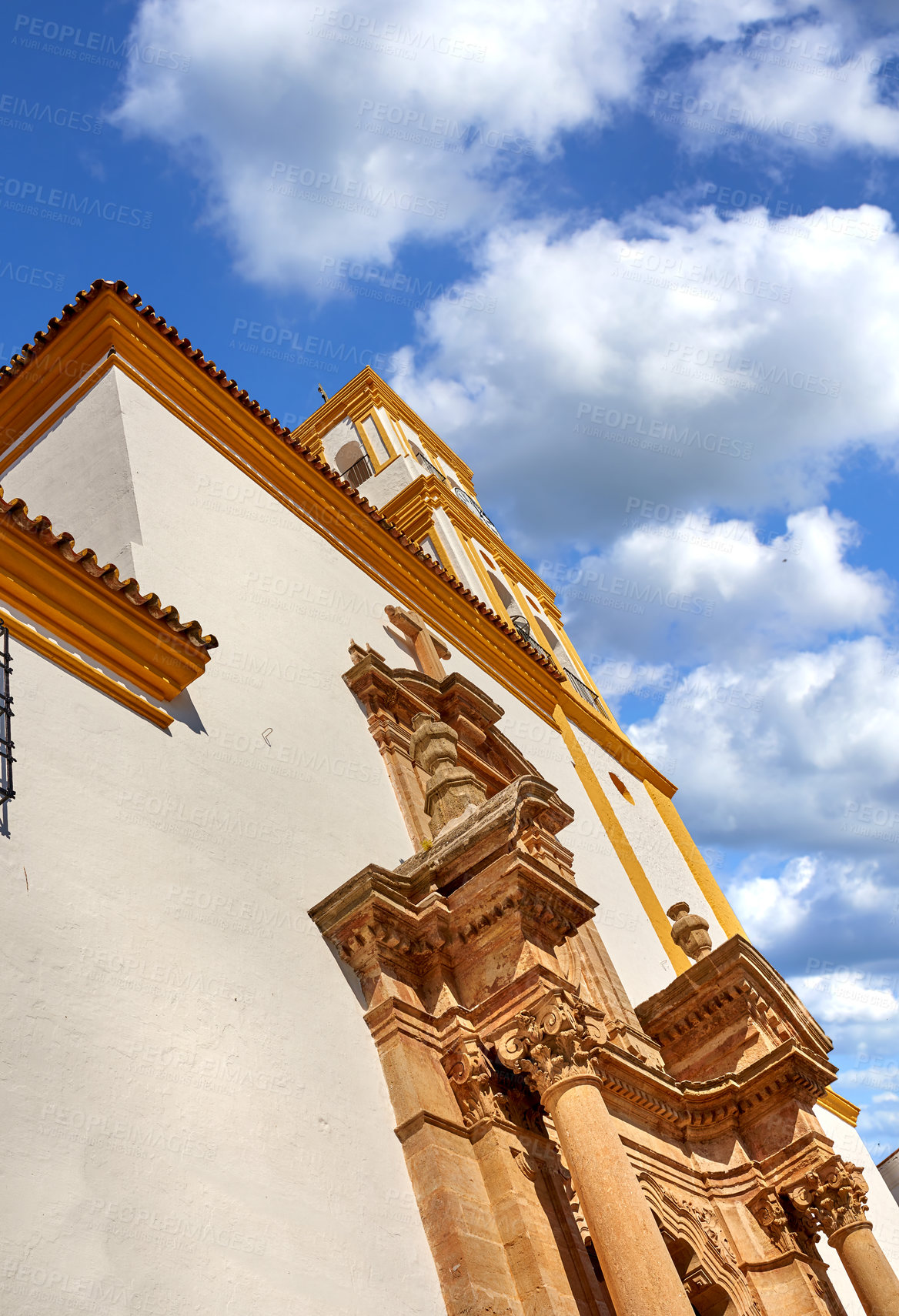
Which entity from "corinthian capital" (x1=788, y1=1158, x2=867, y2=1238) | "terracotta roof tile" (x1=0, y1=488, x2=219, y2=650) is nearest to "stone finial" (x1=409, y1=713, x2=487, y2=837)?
"terracotta roof tile" (x1=0, y1=488, x2=219, y2=650)

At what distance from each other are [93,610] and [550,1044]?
3537 mm

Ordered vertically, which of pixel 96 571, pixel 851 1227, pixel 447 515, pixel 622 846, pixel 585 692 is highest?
pixel 447 515

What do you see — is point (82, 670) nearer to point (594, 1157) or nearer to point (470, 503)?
point (594, 1157)

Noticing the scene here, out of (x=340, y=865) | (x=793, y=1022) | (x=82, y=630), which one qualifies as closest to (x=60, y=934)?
(x=82, y=630)

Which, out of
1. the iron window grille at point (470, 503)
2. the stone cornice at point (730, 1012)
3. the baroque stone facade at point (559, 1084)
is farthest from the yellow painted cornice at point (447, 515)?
the stone cornice at point (730, 1012)

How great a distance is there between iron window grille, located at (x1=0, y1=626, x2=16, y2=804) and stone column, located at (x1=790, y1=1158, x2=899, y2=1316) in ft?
21.7

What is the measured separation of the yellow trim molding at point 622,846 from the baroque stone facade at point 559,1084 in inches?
109

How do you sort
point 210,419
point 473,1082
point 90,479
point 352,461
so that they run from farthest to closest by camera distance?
point 352,461 < point 210,419 < point 90,479 < point 473,1082

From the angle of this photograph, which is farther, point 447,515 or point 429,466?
point 429,466

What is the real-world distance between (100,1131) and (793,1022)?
689 cm

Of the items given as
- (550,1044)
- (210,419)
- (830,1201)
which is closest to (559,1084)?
(550,1044)

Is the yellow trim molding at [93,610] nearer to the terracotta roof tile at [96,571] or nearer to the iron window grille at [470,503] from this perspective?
the terracotta roof tile at [96,571]

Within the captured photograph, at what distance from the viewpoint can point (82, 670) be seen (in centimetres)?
625

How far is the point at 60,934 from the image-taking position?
489 centimetres
